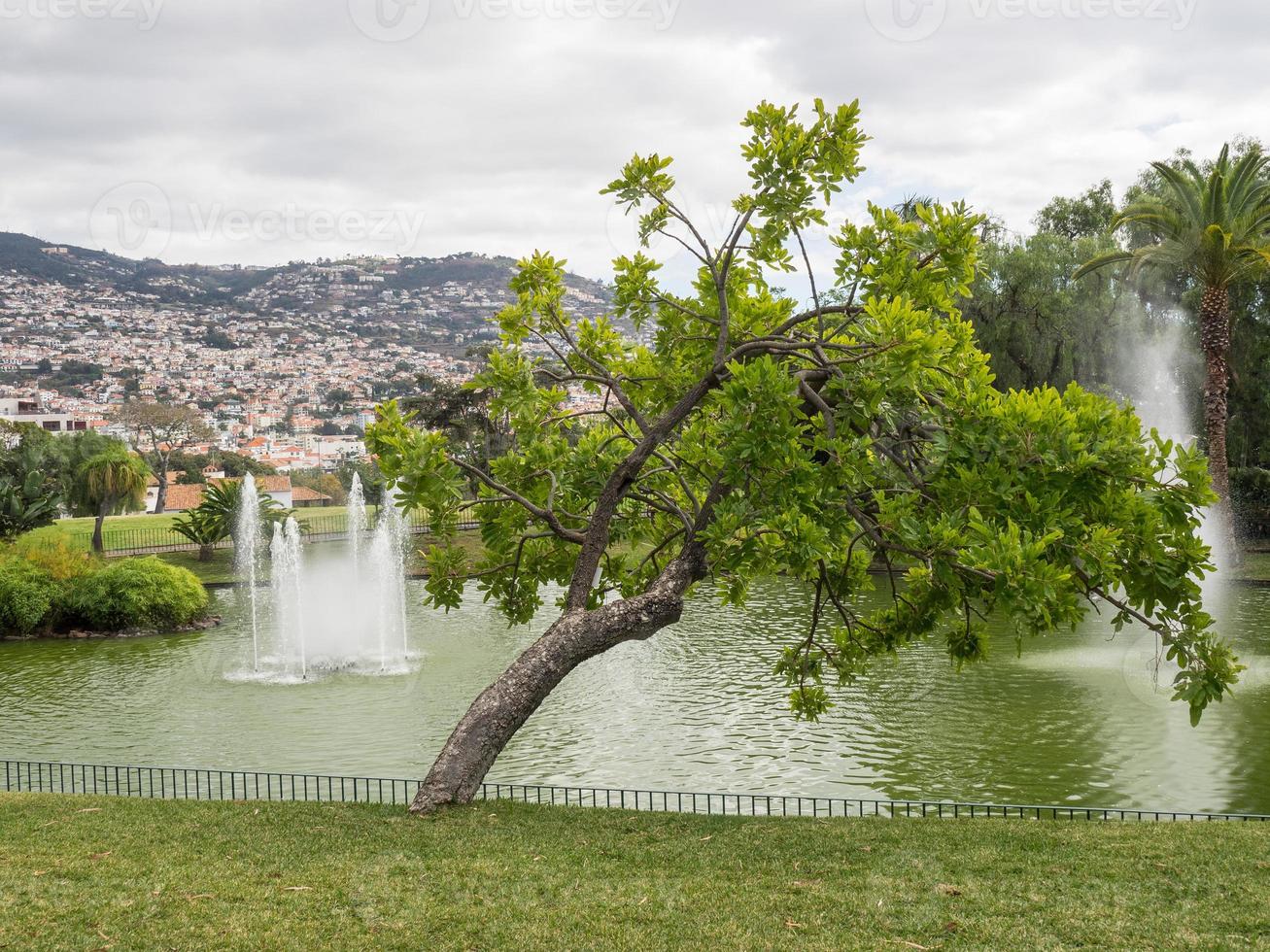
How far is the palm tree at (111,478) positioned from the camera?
40781 millimetres

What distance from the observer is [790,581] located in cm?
3011

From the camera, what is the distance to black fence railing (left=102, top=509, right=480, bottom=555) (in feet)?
135

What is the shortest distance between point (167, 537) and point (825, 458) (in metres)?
41.4

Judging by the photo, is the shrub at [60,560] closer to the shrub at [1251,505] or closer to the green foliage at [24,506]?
the green foliage at [24,506]

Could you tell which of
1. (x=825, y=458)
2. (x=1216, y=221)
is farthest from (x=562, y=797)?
(x=1216, y=221)

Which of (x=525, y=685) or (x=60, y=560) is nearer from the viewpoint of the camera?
(x=525, y=685)

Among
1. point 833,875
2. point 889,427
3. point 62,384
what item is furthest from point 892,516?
point 62,384

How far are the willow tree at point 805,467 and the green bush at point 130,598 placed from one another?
55.0ft

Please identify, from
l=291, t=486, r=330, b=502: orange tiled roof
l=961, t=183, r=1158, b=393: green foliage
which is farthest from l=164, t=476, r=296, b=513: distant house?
l=961, t=183, r=1158, b=393: green foliage

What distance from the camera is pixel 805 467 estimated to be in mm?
7910

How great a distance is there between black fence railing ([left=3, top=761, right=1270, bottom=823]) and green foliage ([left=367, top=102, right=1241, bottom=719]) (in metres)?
1.83

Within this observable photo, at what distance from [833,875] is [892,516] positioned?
2501 mm

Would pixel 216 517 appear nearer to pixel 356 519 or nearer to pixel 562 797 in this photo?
pixel 356 519

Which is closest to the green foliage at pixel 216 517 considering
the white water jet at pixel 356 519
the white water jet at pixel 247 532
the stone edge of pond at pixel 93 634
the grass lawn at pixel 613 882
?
the white water jet at pixel 247 532
